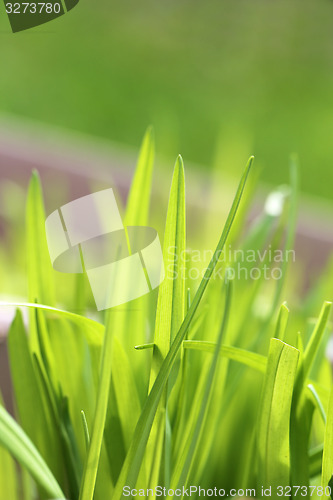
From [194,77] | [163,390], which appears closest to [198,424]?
[163,390]

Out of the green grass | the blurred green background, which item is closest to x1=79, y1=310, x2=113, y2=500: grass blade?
the green grass

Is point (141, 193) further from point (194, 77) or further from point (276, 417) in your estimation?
point (194, 77)

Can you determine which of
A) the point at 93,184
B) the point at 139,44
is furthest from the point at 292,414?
the point at 93,184

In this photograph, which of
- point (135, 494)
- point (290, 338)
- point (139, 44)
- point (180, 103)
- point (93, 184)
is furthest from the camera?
point (180, 103)

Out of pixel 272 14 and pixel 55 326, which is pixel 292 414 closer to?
pixel 55 326

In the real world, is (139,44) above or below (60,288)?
above

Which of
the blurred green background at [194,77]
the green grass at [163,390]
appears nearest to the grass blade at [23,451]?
the green grass at [163,390]
